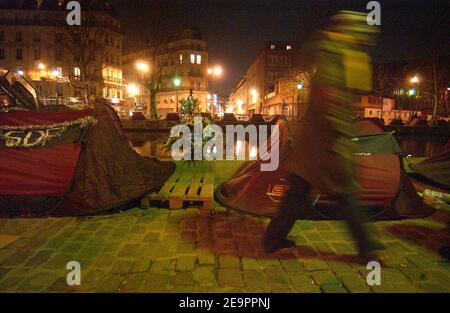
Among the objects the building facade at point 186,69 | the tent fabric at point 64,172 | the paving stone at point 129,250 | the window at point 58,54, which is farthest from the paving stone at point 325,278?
the window at point 58,54

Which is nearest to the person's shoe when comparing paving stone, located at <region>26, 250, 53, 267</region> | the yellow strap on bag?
the yellow strap on bag

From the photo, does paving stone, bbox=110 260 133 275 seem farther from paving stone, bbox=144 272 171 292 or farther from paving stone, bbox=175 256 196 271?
paving stone, bbox=175 256 196 271

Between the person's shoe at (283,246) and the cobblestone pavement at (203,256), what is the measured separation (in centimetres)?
7

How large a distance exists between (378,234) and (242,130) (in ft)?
70.2

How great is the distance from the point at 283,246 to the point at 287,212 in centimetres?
50

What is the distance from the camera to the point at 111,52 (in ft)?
205

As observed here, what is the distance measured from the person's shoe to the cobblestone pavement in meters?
0.07

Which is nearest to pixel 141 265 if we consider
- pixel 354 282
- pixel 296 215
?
pixel 296 215

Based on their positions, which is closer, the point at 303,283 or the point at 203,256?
the point at 303,283

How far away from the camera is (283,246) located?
3.59 metres

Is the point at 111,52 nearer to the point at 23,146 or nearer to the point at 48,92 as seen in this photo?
the point at 48,92

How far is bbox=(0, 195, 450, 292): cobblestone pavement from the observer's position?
2.95 m

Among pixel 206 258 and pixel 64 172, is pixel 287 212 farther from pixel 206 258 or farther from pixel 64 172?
pixel 64 172
